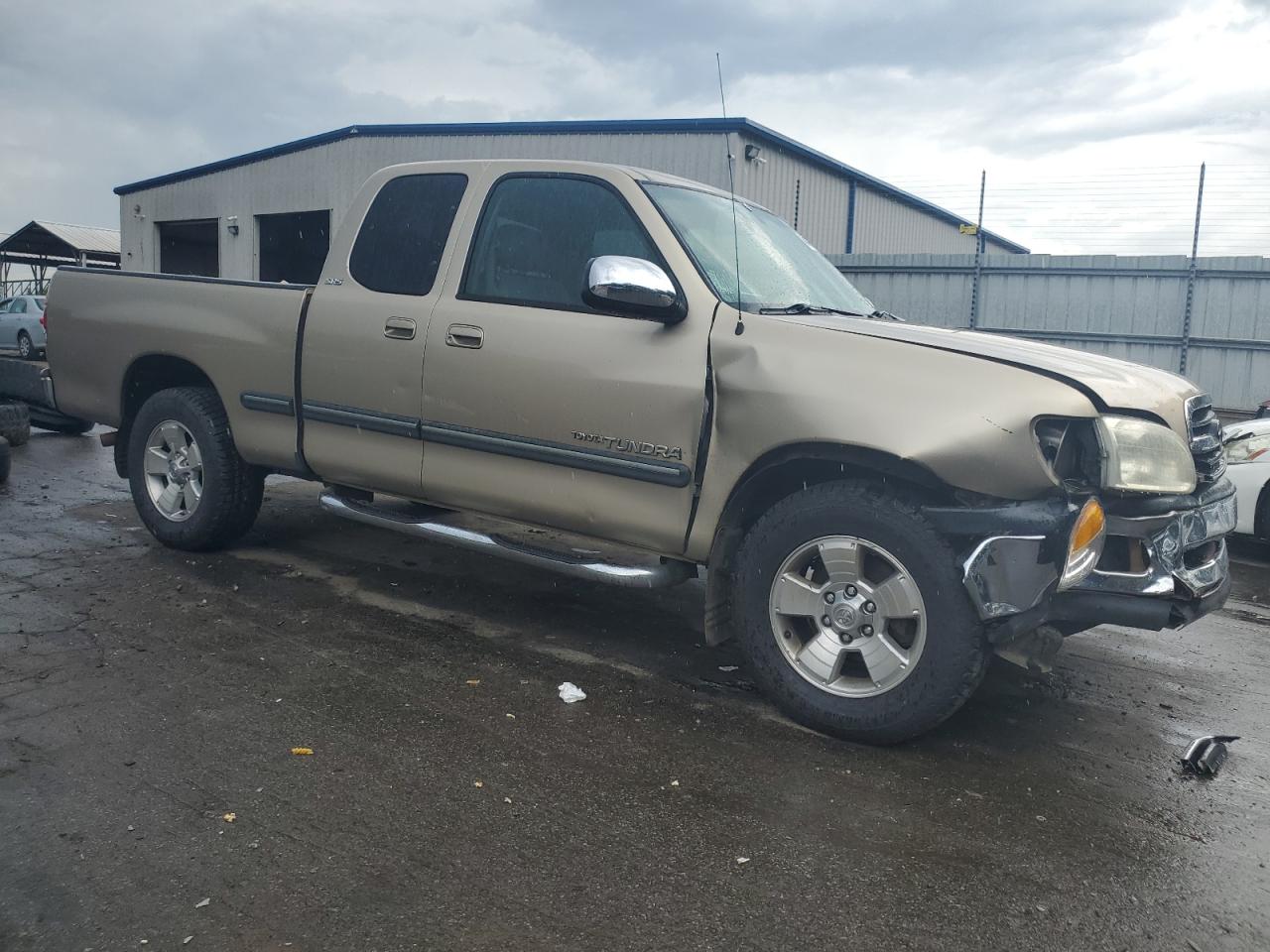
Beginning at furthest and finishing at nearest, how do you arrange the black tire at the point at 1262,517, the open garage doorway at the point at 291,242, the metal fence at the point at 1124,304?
1. the open garage doorway at the point at 291,242
2. the metal fence at the point at 1124,304
3. the black tire at the point at 1262,517

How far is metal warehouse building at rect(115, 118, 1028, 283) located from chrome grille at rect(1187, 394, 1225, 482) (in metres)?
13.6

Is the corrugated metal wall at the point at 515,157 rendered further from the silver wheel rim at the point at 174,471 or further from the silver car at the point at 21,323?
the silver wheel rim at the point at 174,471

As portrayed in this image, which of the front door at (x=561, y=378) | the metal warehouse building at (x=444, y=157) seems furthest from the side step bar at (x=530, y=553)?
the metal warehouse building at (x=444, y=157)

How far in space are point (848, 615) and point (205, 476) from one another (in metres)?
3.57

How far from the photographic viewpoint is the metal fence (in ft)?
44.3

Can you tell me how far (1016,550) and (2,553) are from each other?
512 centimetres

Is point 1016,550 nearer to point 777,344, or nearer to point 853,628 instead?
point 853,628

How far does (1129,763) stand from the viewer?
3.59m

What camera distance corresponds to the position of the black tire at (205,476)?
18.1 ft

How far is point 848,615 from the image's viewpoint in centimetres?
359

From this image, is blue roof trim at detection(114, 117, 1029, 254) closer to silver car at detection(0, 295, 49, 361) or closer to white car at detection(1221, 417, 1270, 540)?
silver car at detection(0, 295, 49, 361)

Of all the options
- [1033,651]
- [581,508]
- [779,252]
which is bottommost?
[1033,651]

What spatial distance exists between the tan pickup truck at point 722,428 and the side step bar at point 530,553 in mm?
16

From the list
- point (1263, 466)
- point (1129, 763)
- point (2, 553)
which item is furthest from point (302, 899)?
point (1263, 466)
